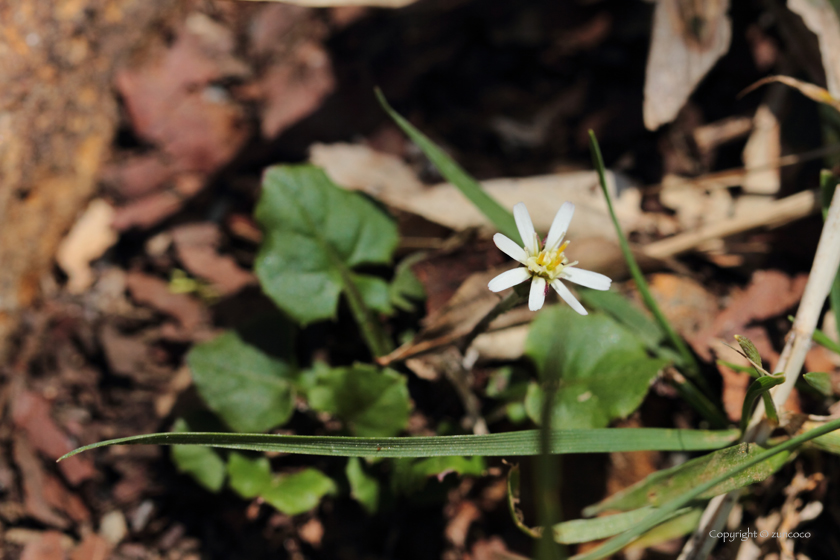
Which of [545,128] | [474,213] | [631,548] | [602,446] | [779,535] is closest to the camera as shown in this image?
[602,446]

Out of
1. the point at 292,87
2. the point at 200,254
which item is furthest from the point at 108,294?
the point at 292,87

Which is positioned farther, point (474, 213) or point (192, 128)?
point (192, 128)

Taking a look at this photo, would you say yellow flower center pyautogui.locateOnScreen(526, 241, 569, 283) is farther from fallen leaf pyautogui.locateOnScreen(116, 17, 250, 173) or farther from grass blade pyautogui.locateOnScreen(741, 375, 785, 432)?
fallen leaf pyautogui.locateOnScreen(116, 17, 250, 173)

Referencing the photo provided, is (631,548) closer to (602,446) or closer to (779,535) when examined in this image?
(779,535)

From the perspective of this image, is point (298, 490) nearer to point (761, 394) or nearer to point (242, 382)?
point (242, 382)

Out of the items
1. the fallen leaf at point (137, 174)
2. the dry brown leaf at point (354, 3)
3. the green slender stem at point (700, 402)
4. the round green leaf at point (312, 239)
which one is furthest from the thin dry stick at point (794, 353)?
the fallen leaf at point (137, 174)

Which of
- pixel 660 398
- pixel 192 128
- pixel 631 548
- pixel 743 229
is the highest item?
pixel 192 128

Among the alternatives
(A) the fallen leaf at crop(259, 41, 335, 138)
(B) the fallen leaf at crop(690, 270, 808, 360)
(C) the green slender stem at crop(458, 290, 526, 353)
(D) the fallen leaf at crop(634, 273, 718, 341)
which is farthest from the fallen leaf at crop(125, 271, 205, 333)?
(B) the fallen leaf at crop(690, 270, 808, 360)

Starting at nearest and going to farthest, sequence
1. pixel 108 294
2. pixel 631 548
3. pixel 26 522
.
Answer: pixel 631 548 → pixel 26 522 → pixel 108 294
